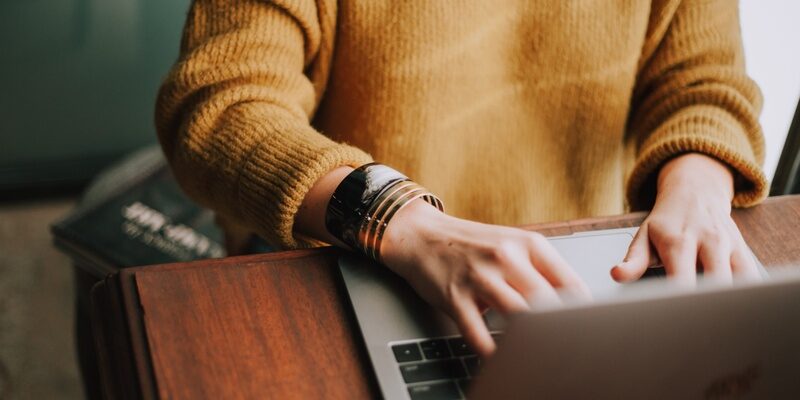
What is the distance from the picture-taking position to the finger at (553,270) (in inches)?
20.2

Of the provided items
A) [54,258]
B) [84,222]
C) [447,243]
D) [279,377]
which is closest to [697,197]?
[447,243]

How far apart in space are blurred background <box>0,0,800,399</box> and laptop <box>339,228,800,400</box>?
115cm

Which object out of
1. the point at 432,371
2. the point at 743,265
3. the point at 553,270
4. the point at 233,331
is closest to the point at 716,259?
the point at 743,265

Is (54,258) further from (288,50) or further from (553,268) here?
(553,268)

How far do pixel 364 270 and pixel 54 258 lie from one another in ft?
4.59

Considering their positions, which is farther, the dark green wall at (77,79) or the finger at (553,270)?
the dark green wall at (77,79)

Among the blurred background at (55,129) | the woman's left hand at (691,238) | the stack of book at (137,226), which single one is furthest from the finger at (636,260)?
the blurred background at (55,129)

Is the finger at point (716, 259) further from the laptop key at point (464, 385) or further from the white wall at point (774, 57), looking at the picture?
the white wall at point (774, 57)

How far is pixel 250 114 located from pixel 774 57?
0.76 metres

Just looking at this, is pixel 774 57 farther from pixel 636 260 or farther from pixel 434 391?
pixel 434 391

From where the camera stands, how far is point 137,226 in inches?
50.7

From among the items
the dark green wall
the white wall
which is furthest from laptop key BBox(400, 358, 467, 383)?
the dark green wall

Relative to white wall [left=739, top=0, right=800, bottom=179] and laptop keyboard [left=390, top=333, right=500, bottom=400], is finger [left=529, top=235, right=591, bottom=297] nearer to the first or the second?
laptop keyboard [left=390, top=333, right=500, bottom=400]

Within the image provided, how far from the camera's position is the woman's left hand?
0.56 m
